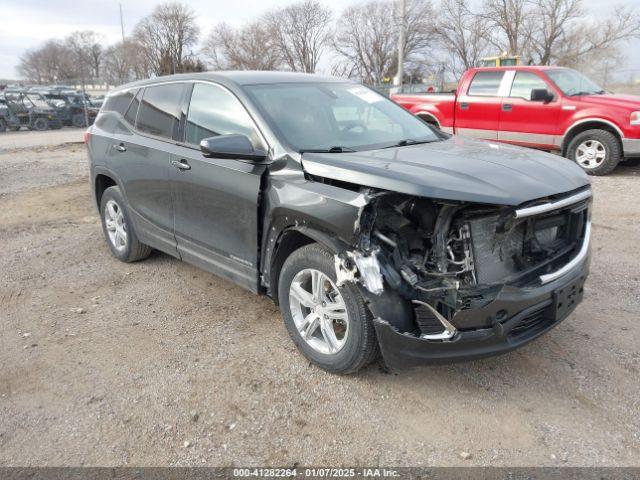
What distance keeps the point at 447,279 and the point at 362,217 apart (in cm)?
54

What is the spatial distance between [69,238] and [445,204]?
4.96 meters

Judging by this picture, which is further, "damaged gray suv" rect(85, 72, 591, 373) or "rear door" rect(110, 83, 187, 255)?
"rear door" rect(110, 83, 187, 255)

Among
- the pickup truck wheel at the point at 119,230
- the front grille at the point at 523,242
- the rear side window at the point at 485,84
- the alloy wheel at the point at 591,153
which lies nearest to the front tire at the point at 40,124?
the rear side window at the point at 485,84

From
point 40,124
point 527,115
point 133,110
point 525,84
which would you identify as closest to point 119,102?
point 133,110

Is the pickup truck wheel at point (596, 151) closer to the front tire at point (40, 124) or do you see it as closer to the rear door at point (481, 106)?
the rear door at point (481, 106)

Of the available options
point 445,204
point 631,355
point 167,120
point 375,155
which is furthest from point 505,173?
point 167,120

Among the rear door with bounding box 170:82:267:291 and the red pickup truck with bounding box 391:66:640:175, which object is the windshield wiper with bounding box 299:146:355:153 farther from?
the red pickup truck with bounding box 391:66:640:175

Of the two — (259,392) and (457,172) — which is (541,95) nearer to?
(457,172)

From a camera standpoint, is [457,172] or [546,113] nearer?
[457,172]

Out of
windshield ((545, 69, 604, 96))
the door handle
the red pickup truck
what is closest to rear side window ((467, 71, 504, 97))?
the red pickup truck

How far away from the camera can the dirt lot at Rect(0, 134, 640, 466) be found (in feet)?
8.55

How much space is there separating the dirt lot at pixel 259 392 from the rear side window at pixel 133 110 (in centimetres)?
151

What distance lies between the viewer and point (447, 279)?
8.86 ft

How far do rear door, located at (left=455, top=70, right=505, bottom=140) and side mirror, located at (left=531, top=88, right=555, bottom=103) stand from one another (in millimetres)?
731
